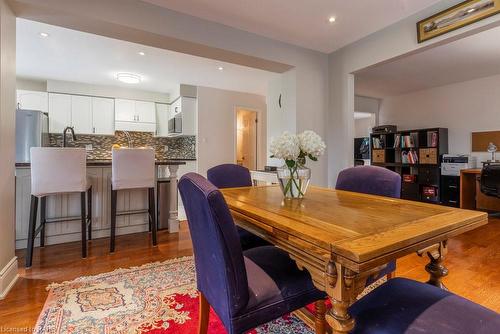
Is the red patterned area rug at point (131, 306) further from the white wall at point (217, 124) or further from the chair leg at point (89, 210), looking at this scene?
the white wall at point (217, 124)

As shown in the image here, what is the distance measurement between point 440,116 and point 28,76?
7.88 m

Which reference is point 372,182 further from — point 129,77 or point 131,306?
point 129,77

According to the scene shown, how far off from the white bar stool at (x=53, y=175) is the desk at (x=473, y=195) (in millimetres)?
5634

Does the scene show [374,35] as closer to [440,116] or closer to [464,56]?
[464,56]

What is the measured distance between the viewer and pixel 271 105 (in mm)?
3842

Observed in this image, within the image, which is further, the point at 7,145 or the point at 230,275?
the point at 7,145

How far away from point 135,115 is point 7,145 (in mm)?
3595

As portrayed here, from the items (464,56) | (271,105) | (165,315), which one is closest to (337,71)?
(271,105)

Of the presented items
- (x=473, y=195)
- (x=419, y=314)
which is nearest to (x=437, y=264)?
(x=419, y=314)

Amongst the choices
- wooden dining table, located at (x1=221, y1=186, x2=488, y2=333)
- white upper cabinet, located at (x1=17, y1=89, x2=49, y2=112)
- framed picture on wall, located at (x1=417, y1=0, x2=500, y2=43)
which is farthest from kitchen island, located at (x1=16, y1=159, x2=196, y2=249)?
framed picture on wall, located at (x1=417, y1=0, x2=500, y2=43)

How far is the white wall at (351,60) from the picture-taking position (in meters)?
2.34

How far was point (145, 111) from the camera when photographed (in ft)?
18.0

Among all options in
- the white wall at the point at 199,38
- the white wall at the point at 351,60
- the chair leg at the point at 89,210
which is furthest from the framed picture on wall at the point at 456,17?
the chair leg at the point at 89,210

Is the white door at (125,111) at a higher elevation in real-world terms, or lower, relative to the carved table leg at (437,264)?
higher
